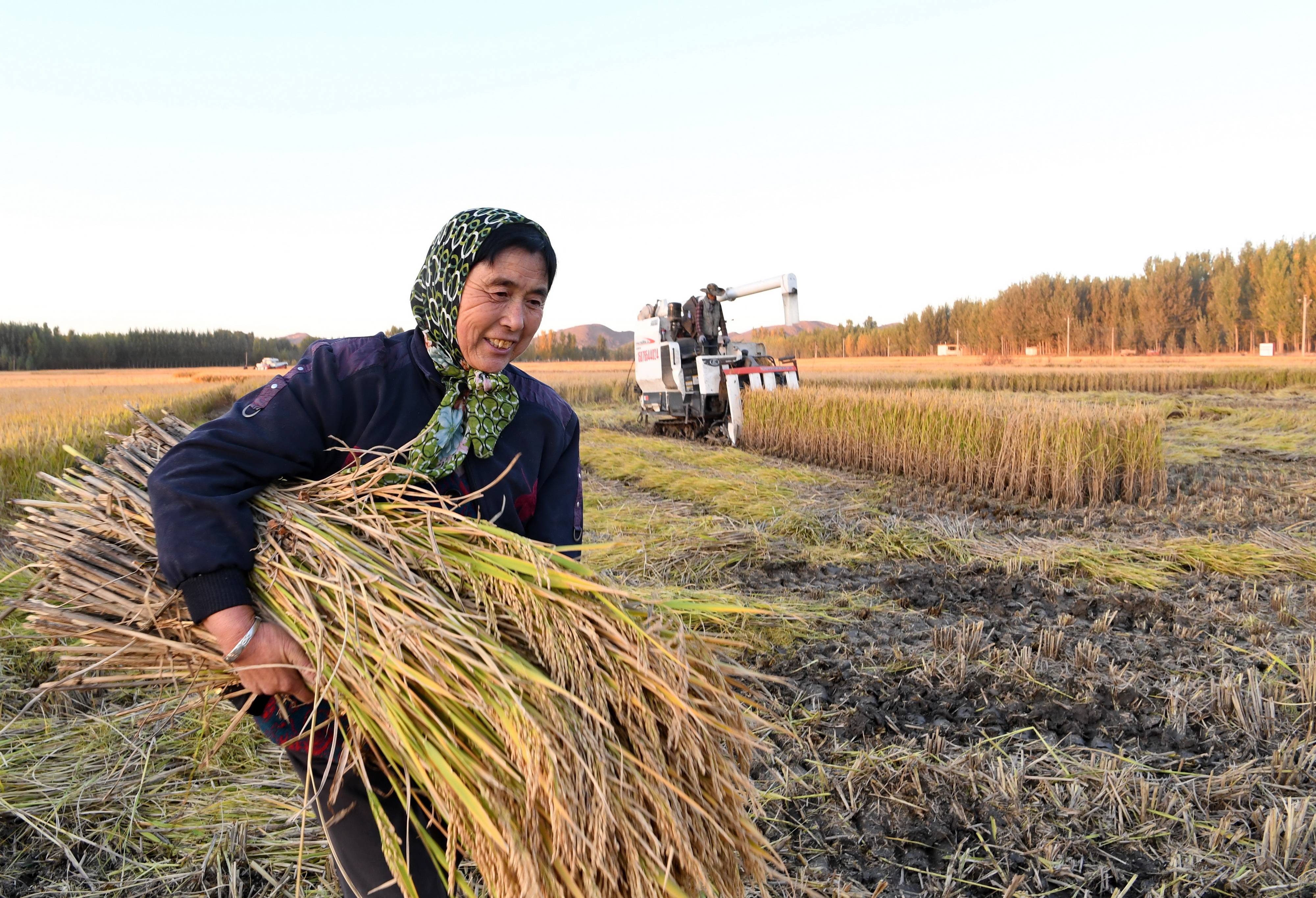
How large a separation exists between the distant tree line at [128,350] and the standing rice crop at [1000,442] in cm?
4571

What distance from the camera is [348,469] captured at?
1255 mm

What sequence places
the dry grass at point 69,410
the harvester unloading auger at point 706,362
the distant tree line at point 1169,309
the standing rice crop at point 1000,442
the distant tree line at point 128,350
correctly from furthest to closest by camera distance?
the distant tree line at point 128,350, the distant tree line at point 1169,309, the harvester unloading auger at point 706,362, the standing rice crop at point 1000,442, the dry grass at point 69,410

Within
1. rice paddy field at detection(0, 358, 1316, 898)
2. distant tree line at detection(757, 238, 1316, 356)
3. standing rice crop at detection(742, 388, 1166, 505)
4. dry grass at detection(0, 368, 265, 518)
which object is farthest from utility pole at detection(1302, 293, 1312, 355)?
dry grass at detection(0, 368, 265, 518)

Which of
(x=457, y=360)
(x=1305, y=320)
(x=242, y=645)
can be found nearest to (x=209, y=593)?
(x=242, y=645)

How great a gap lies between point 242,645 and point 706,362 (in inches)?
357

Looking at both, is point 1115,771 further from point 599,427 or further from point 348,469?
point 599,427

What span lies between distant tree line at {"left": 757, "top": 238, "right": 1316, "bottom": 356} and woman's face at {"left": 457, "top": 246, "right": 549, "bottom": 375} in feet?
160

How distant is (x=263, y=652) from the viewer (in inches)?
43.3

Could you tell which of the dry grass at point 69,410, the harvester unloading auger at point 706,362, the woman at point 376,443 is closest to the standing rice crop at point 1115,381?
the harvester unloading auger at point 706,362

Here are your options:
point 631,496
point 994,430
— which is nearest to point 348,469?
point 631,496

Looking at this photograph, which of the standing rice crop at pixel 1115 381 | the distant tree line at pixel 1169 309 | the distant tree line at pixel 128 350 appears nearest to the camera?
the standing rice crop at pixel 1115 381

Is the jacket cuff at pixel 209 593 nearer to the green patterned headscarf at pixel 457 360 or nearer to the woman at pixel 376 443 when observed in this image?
the woman at pixel 376 443

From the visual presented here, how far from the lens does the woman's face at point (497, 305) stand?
4.31 ft

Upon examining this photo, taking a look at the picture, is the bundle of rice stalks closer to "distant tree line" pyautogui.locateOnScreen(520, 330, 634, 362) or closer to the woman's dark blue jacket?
the woman's dark blue jacket
